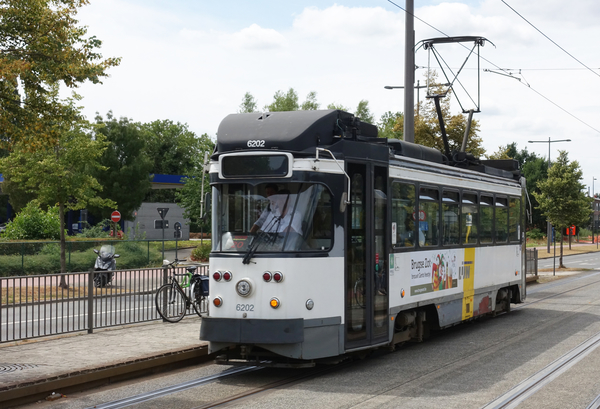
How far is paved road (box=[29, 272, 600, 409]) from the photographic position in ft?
24.5

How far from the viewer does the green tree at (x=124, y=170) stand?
192ft

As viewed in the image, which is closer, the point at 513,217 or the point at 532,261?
the point at 513,217

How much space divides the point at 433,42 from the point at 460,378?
9.49m

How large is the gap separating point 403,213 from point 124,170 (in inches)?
1995

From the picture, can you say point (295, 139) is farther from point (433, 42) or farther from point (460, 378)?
point (433, 42)

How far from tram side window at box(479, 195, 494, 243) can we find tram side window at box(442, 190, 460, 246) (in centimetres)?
129

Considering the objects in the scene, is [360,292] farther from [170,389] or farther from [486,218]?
[486,218]

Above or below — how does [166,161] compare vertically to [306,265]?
above

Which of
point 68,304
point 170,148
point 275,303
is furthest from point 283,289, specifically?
point 170,148

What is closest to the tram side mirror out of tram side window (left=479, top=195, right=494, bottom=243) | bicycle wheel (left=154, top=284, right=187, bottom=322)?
tram side window (left=479, top=195, right=494, bottom=243)

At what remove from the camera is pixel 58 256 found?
24703mm

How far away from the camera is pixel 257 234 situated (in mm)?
8641

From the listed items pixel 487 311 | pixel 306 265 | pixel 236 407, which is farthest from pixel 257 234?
pixel 487 311

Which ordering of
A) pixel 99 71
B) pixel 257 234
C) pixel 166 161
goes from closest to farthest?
1. pixel 257 234
2. pixel 99 71
3. pixel 166 161
